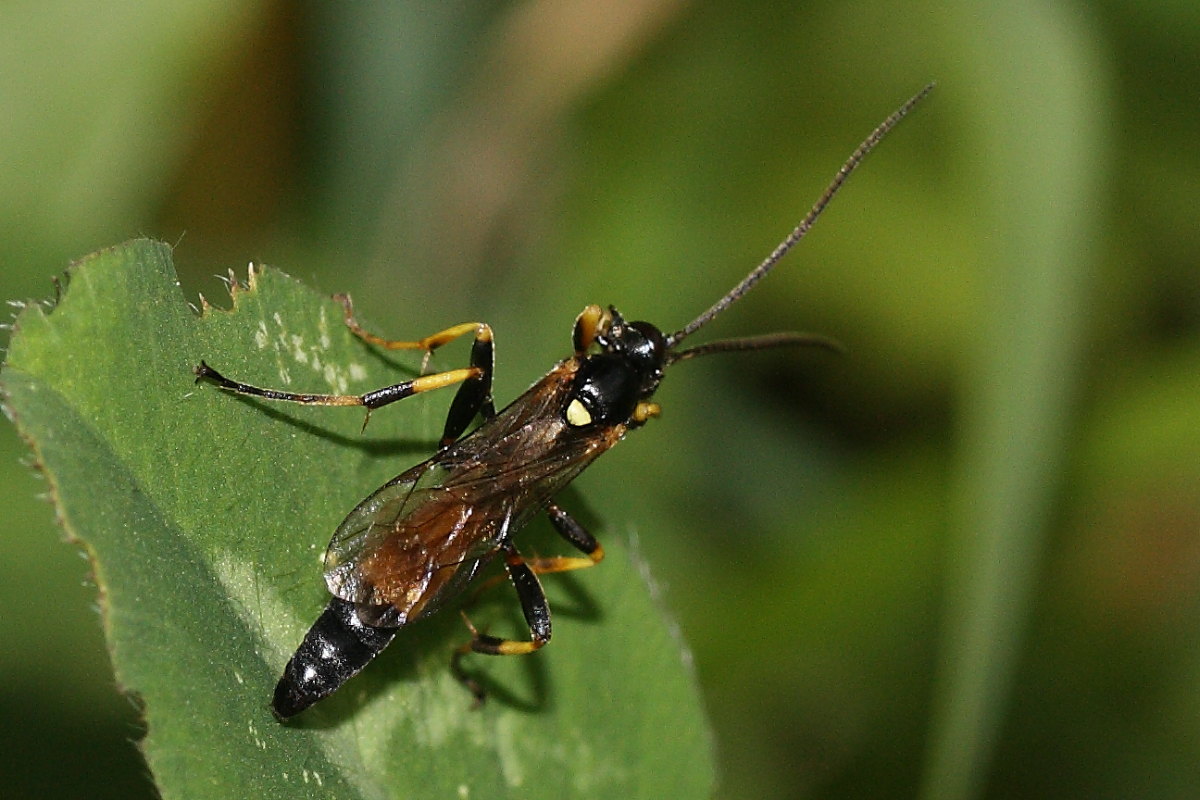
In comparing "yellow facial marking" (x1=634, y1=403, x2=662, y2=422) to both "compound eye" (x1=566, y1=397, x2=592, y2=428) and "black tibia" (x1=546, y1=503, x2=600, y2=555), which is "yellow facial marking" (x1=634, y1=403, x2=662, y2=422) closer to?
"compound eye" (x1=566, y1=397, x2=592, y2=428)

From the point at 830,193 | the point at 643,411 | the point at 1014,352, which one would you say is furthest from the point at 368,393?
the point at 1014,352

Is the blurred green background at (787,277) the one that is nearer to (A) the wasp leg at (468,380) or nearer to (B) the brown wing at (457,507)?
(A) the wasp leg at (468,380)

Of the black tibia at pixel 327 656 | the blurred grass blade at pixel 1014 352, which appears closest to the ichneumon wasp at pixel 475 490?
the black tibia at pixel 327 656

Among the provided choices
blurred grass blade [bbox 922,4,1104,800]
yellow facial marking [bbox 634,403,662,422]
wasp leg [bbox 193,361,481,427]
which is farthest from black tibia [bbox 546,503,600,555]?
blurred grass blade [bbox 922,4,1104,800]

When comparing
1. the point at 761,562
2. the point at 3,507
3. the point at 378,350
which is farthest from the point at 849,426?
the point at 3,507

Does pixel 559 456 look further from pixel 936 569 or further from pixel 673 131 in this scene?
pixel 673 131
